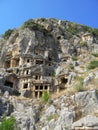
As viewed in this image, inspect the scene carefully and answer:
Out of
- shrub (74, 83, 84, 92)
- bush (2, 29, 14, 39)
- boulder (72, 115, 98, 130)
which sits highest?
bush (2, 29, 14, 39)

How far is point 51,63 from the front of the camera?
71.1 m

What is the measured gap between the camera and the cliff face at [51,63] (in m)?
50.0

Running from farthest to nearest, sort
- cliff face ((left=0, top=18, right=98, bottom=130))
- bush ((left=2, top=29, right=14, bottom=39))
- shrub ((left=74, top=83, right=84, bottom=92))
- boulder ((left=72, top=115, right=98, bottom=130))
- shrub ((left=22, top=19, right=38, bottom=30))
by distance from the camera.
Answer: bush ((left=2, top=29, right=14, bottom=39)) < shrub ((left=22, top=19, right=38, bottom=30)) < shrub ((left=74, top=83, right=84, bottom=92)) < cliff face ((left=0, top=18, right=98, bottom=130)) < boulder ((left=72, top=115, right=98, bottom=130))

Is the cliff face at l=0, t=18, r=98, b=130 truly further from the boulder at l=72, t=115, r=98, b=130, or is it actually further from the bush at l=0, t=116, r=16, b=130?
the bush at l=0, t=116, r=16, b=130

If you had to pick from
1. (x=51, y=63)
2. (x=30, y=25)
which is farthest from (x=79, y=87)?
(x=30, y=25)

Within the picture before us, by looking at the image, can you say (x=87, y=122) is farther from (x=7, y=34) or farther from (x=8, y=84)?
(x=7, y=34)

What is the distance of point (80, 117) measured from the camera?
44812 mm

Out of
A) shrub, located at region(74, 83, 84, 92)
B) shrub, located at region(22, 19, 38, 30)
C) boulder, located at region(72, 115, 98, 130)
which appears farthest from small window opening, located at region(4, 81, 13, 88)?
boulder, located at region(72, 115, 98, 130)

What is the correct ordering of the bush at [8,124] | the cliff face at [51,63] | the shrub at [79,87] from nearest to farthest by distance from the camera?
1. the bush at [8,124]
2. the cliff face at [51,63]
3. the shrub at [79,87]

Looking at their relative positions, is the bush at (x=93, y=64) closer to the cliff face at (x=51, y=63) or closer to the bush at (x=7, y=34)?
the cliff face at (x=51, y=63)

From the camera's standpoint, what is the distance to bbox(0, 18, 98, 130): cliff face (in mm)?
50009

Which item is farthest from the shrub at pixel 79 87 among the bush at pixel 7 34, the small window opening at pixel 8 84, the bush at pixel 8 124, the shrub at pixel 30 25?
the bush at pixel 7 34

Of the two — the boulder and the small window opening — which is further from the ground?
the small window opening

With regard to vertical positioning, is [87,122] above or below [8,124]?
below
